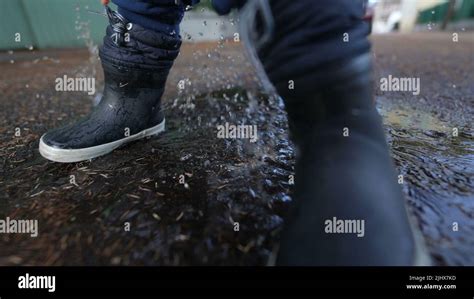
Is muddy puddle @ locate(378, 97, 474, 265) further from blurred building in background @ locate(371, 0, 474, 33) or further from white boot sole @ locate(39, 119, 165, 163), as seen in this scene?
blurred building in background @ locate(371, 0, 474, 33)

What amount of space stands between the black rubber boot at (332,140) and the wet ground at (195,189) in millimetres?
156

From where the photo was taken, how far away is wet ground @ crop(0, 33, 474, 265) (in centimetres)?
82

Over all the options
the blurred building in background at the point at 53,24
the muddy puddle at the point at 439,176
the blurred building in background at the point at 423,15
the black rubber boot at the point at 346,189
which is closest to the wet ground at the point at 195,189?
the muddy puddle at the point at 439,176

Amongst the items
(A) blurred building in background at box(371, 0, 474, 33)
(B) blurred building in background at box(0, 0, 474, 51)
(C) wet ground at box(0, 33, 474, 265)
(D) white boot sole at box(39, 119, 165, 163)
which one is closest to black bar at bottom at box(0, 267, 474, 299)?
(C) wet ground at box(0, 33, 474, 265)

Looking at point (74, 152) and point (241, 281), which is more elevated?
point (74, 152)

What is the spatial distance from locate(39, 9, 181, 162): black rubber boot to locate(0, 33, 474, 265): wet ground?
0.07 meters

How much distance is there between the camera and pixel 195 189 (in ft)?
3.55

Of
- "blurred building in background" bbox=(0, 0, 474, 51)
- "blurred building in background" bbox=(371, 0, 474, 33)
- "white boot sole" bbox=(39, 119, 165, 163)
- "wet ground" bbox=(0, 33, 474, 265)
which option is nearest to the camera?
"wet ground" bbox=(0, 33, 474, 265)

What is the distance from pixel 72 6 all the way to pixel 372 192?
19.1 ft

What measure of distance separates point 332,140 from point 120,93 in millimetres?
908

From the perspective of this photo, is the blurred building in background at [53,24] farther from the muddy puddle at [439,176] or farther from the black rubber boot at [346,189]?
the black rubber boot at [346,189]

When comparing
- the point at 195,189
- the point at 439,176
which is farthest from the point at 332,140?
the point at 439,176

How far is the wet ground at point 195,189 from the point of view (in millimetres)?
824

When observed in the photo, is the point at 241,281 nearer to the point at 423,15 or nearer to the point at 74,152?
the point at 74,152
